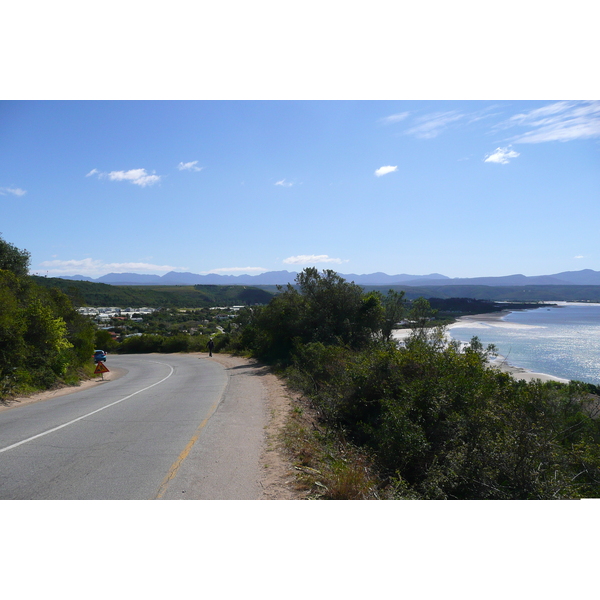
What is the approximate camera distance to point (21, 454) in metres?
6.38

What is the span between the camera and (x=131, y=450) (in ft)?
22.1

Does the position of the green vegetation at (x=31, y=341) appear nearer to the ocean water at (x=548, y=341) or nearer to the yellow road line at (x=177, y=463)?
the yellow road line at (x=177, y=463)

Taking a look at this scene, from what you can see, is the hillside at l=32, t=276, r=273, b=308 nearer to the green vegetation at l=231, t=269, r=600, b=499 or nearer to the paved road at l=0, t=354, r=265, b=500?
the paved road at l=0, t=354, r=265, b=500

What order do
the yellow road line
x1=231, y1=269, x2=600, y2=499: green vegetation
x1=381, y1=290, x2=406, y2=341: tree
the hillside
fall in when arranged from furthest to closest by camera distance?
the hillside, x1=381, y1=290, x2=406, y2=341: tree, x1=231, y1=269, x2=600, y2=499: green vegetation, the yellow road line

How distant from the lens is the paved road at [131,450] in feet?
16.8

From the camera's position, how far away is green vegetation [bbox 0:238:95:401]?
45.1 ft

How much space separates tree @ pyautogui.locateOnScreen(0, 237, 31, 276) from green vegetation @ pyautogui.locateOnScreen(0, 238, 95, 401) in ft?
19.1

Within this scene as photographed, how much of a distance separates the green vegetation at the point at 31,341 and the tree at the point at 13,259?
582cm

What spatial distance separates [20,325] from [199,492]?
41.9 ft

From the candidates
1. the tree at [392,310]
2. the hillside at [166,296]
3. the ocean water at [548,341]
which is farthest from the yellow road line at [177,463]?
the hillside at [166,296]

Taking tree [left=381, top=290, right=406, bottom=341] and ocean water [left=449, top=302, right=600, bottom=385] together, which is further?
ocean water [left=449, top=302, right=600, bottom=385]

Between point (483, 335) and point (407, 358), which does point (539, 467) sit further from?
point (483, 335)

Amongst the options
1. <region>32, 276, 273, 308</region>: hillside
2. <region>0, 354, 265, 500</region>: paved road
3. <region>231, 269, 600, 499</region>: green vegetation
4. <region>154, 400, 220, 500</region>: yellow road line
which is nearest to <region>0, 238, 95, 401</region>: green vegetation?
<region>0, 354, 265, 500</region>: paved road

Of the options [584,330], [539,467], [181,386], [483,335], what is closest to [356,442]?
[539,467]
